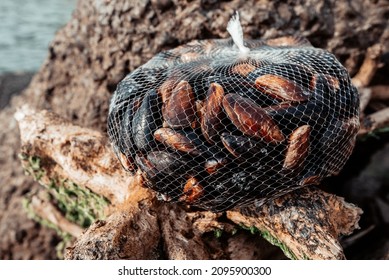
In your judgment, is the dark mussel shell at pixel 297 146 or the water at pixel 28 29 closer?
the dark mussel shell at pixel 297 146

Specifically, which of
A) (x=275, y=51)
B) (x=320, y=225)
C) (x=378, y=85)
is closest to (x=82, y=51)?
(x=275, y=51)

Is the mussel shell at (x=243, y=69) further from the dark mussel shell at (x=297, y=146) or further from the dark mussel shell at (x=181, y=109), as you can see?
the dark mussel shell at (x=297, y=146)

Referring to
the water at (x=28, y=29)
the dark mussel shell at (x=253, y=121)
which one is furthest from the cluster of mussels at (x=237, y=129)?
the water at (x=28, y=29)

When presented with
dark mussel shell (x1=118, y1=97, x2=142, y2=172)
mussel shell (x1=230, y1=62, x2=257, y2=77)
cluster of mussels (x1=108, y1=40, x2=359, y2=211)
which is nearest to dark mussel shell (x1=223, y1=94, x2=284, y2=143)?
cluster of mussels (x1=108, y1=40, x2=359, y2=211)

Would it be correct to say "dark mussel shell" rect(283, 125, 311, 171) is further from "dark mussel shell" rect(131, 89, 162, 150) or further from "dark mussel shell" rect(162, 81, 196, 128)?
"dark mussel shell" rect(131, 89, 162, 150)

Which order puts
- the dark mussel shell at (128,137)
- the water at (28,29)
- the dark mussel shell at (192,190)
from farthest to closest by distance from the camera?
the water at (28,29)
the dark mussel shell at (128,137)
the dark mussel shell at (192,190)

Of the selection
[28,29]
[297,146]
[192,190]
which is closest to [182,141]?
[192,190]
